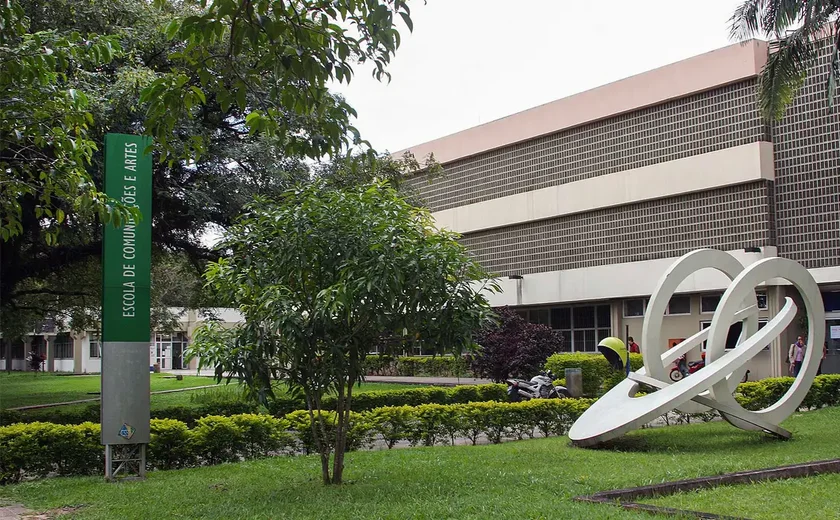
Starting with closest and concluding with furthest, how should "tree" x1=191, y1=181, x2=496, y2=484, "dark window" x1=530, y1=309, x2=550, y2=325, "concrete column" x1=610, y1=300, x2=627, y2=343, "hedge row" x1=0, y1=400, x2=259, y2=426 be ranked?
"tree" x1=191, y1=181, x2=496, y2=484 → "hedge row" x1=0, y1=400, x2=259, y2=426 → "concrete column" x1=610, y1=300, x2=627, y2=343 → "dark window" x1=530, y1=309, x2=550, y2=325

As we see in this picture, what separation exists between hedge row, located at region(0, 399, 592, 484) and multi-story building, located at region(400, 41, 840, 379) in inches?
572

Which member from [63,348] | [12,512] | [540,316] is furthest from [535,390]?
[63,348]

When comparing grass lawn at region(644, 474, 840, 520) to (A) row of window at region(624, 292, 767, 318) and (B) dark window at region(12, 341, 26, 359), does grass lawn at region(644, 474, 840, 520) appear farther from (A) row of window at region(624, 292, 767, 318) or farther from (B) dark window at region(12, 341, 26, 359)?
(B) dark window at region(12, 341, 26, 359)

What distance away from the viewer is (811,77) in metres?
27.3

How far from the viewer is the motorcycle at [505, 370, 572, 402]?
20.3 meters

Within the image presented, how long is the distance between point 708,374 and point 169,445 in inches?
310

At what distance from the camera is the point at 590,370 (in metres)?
24.5

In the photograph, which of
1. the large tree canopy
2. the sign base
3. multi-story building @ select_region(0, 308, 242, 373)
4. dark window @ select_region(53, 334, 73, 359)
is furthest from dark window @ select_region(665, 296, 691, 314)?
dark window @ select_region(53, 334, 73, 359)

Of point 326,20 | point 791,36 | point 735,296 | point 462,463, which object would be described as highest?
point 791,36

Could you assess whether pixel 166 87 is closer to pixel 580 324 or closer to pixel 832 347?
pixel 832 347

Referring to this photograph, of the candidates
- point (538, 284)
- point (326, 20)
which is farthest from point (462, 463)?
point (538, 284)

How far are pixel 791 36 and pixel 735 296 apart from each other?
8095 mm

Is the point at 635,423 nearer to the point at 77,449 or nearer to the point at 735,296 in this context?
the point at 735,296

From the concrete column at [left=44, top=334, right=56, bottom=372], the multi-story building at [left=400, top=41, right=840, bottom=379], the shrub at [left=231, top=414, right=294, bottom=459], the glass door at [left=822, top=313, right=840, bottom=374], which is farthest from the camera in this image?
the concrete column at [left=44, top=334, right=56, bottom=372]
